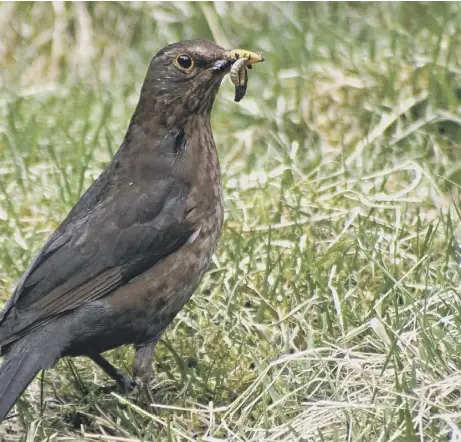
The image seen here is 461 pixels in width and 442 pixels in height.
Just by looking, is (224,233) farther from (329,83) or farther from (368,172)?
(329,83)

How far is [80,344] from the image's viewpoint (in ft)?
14.3

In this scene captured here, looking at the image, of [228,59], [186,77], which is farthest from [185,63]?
[228,59]

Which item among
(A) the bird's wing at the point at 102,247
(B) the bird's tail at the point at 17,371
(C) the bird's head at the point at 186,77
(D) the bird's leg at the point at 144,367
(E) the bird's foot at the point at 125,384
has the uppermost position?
(C) the bird's head at the point at 186,77

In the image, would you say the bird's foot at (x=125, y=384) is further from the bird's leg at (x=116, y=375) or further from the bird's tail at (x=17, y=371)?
the bird's tail at (x=17, y=371)

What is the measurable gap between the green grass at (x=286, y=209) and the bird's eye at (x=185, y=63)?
3.16ft

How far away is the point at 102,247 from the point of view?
4.43 m

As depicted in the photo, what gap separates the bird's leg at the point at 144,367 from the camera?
454 centimetres

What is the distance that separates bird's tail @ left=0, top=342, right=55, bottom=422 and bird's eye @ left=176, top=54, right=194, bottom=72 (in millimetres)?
1270

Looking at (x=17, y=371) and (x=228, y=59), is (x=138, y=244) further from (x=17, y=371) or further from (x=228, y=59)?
(x=228, y=59)

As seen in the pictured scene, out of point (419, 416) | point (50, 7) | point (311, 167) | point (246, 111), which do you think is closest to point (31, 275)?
point (419, 416)

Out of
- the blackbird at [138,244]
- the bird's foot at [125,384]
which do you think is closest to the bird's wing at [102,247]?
the blackbird at [138,244]

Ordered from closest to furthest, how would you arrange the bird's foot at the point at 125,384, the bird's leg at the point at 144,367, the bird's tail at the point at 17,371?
the bird's tail at the point at 17,371 < the bird's leg at the point at 144,367 < the bird's foot at the point at 125,384

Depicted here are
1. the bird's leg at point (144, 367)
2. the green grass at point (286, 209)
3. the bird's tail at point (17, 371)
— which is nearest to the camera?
the bird's tail at point (17, 371)

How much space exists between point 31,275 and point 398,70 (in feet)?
9.96
